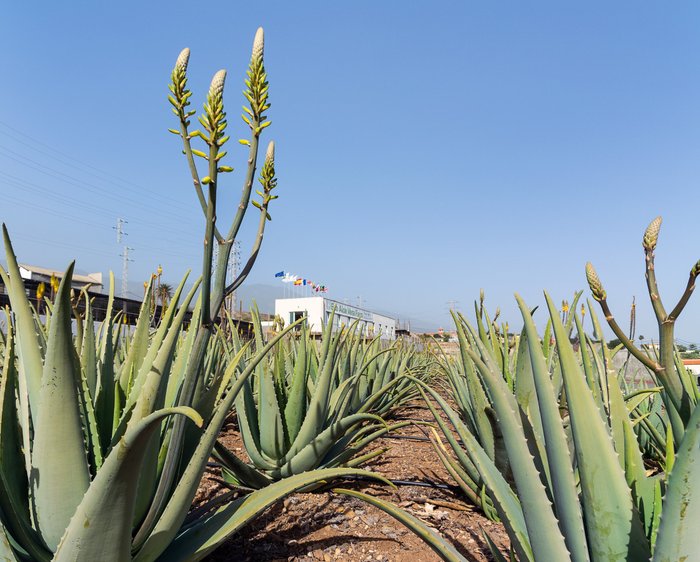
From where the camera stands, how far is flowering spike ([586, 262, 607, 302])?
1.01 metres

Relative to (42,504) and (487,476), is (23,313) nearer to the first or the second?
(42,504)

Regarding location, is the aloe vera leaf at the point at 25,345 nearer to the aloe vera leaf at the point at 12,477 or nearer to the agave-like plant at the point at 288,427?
the aloe vera leaf at the point at 12,477

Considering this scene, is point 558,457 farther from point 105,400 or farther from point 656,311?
point 105,400

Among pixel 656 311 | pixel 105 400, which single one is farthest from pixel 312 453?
pixel 656 311

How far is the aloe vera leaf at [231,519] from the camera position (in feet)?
3.92

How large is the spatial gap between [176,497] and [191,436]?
0.89 feet

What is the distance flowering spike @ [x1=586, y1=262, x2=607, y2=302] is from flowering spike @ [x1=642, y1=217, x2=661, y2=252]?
16 cm

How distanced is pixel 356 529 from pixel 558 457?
141 centimetres

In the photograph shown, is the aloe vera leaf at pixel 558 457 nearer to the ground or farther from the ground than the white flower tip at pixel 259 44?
nearer to the ground

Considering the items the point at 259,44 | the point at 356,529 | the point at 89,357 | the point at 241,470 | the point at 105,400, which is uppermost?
the point at 259,44

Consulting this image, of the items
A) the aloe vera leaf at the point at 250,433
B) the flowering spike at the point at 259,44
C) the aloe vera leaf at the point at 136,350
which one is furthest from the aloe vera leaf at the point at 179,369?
the aloe vera leaf at the point at 250,433

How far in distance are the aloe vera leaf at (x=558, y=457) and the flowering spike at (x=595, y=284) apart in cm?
22

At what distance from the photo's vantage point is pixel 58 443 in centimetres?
100

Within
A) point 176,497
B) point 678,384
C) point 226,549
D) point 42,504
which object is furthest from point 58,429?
point 678,384
